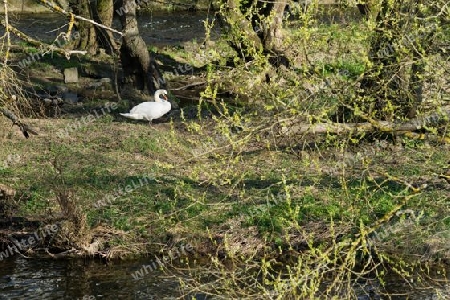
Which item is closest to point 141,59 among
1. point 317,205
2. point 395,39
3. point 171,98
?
point 171,98

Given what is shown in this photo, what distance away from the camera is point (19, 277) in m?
13.5

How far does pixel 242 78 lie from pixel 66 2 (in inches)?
584

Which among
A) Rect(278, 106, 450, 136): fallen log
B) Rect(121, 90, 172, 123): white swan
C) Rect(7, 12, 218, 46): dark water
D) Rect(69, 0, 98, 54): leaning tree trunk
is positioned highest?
Rect(278, 106, 450, 136): fallen log

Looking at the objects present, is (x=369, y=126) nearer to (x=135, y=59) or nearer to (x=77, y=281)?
(x=77, y=281)

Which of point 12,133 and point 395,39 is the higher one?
point 395,39

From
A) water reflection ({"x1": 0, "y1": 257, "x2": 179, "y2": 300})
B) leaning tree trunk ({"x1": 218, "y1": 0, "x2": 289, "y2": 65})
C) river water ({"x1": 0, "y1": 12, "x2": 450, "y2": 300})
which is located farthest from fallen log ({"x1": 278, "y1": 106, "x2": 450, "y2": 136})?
water reflection ({"x1": 0, "y1": 257, "x2": 179, "y2": 300})

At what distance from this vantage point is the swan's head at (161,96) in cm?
2069

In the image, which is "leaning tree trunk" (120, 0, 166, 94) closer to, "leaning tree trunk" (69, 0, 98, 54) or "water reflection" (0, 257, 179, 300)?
"leaning tree trunk" (69, 0, 98, 54)

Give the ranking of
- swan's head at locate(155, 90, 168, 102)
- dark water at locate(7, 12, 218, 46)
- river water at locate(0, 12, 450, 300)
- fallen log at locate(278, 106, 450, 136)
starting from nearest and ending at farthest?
fallen log at locate(278, 106, 450, 136), river water at locate(0, 12, 450, 300), swan's head at locate(155, 90, 168, 102), dark water at locate(7, 12, 218, 46)

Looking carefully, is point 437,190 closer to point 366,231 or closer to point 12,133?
point 366,231

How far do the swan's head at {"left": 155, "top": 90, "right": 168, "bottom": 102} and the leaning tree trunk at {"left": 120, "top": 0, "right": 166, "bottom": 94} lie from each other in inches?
59.9

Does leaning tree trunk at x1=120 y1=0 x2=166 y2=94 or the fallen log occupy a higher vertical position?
the fallen log

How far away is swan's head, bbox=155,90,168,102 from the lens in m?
20.7

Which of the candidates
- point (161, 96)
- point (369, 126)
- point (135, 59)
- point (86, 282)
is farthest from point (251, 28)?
point (135, 59)
